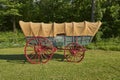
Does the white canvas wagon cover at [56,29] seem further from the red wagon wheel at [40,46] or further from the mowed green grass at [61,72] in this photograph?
the mowed green grass at [61,72]

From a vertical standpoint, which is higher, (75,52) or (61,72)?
(75,52)

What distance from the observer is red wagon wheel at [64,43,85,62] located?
1276 cm

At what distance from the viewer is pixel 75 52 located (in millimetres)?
13000

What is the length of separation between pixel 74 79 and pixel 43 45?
13.9ft

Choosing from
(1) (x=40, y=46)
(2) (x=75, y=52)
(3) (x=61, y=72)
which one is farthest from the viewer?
(2) (x=75, y=52)

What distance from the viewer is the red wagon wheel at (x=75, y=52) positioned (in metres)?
12.8

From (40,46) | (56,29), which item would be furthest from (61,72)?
(56,29)

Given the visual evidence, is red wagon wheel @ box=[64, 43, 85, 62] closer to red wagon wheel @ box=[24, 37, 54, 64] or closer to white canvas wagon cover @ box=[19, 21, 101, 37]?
white canvas wagon cover @ box=[19, 21, 101, 37]

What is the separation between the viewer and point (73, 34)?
494 inches

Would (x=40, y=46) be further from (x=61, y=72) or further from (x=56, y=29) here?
(x=61, y=72)

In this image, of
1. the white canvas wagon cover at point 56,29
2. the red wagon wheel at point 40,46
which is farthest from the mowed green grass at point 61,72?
the white canvas wagon cover at point 56,29

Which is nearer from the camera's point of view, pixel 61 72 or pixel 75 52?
pixel 61 72

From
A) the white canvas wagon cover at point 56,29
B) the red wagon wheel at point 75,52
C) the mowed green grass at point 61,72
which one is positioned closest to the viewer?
the mowed green grass at point 61,72

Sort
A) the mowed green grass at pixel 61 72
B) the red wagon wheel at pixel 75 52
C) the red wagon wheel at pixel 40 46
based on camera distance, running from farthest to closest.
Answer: the red wagon wheel at pixel 75 52 < the red wagon wheel at pixel 40 46 < the mowed green grass at pixel 61 72
